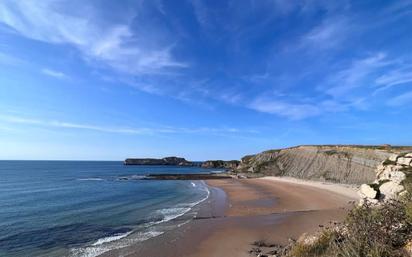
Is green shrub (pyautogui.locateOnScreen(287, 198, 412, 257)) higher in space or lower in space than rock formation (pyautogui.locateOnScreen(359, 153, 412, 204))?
lower

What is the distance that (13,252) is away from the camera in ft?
48.9

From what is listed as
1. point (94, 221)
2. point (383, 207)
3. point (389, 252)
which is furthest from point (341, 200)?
point (389, 252)

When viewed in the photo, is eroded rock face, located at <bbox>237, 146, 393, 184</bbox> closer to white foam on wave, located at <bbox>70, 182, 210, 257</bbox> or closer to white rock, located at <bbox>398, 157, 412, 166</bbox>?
white rock, located at <bbox>398, 157, 412, 166</bbox>

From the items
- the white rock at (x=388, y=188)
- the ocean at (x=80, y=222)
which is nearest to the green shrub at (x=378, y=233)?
the white rock at (x=388, y=188)

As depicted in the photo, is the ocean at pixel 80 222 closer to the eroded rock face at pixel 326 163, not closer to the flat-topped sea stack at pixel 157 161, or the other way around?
the eroded rock face at pixel 326 163

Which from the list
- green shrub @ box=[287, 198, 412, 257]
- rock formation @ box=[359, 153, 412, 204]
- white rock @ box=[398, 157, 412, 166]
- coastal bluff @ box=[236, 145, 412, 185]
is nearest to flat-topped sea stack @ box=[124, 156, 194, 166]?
coastal bluff @ box=[236, 145, 412, 185]

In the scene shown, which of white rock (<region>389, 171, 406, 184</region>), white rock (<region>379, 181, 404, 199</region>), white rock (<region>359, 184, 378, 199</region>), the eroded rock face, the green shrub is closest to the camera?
the green shrub

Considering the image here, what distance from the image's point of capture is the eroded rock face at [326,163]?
47.5 meters

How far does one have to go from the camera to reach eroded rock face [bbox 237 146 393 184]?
47531 mm

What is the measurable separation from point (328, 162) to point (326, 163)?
0.41 metres

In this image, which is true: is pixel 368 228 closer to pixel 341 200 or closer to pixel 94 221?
pixel 94 221

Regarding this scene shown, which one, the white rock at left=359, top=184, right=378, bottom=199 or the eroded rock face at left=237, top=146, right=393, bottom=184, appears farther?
the eroded rock face at left=237, top=146, right=393, bottom=184

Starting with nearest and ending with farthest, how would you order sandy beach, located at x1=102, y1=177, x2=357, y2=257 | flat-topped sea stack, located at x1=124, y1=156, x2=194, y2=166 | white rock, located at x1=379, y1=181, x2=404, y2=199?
sandy beach, located at x1=102, y1=177, x2=357, y2=257 < white rock, located at x1=379, y1=181, x2=404, y2=199 < flat-topped sea stack, located at x1=124, y1=156, x2=194, y2=166

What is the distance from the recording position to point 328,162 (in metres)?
58.4
